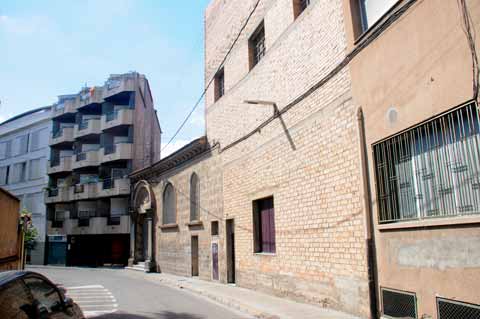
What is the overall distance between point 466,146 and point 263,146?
7.56 metres

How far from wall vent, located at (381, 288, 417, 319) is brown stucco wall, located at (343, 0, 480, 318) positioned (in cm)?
12

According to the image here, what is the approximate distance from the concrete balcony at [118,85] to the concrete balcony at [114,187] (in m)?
7.28

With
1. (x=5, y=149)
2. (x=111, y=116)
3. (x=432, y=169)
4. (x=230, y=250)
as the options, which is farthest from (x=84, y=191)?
(x=432, y=169)

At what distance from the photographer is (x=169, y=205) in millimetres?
23719

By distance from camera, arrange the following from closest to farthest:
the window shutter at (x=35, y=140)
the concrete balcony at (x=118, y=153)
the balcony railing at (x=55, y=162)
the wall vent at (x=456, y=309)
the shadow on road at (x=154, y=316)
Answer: the wall vent at (x=456, y=309) → the shadow on road at (x=154, y=316) → the concrete balcony at (x=118, y=153) → the balcony railing at (x=55, y=162) → the window shutter at (x=35, y=140)

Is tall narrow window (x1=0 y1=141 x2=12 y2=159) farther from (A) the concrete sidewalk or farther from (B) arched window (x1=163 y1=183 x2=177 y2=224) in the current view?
A: (A) the concrete sidewalk

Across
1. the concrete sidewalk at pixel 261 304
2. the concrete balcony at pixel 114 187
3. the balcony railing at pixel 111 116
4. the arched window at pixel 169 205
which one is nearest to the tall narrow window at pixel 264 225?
the concrete sidewalk at pixel 261 304

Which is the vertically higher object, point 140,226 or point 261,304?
point 140,226

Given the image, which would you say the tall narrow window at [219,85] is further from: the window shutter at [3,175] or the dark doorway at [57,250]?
the window shutter at [3,175]

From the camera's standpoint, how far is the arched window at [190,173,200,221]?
19.4 m

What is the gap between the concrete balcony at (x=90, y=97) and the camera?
114 ft

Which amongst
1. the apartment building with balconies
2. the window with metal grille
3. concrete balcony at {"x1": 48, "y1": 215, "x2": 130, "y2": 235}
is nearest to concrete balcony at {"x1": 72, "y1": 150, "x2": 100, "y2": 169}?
the apartment building with balconies

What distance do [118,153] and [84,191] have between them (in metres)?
4.80

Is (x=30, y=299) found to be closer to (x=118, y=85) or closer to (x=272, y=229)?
(x=272, y=229)
